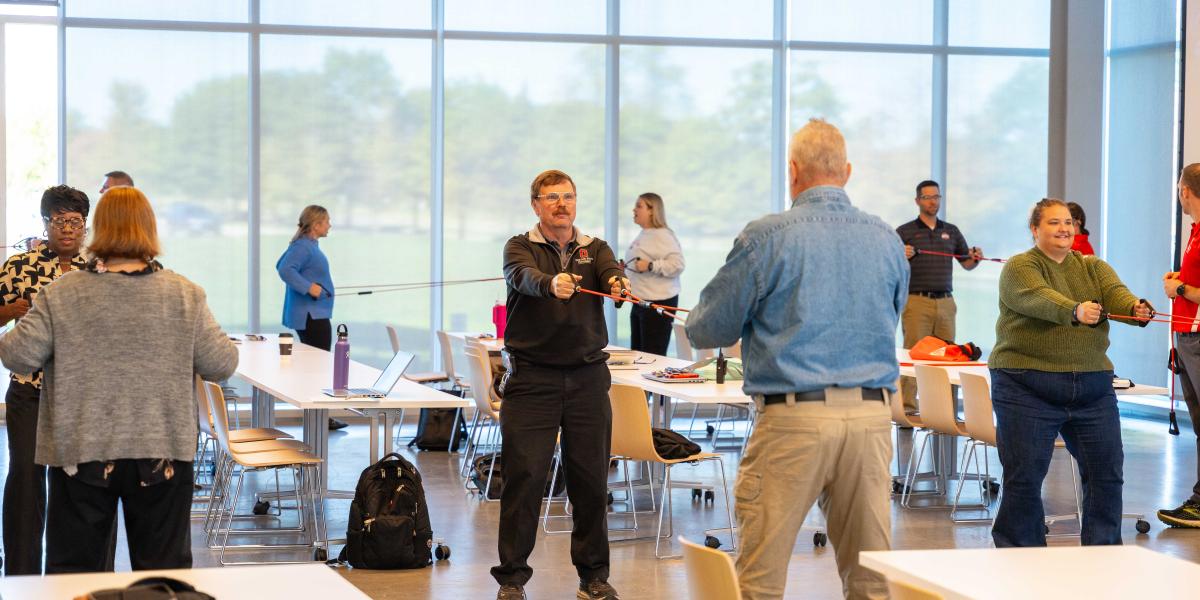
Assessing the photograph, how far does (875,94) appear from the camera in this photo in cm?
1126

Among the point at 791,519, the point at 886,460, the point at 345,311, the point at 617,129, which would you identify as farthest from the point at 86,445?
the point at 617,129

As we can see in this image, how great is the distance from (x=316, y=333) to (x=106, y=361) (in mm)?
5831

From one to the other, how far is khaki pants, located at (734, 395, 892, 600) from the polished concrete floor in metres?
1.97

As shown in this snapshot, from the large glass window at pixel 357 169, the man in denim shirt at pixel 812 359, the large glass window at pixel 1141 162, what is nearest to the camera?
the man in denim shirt at pixel 812 359

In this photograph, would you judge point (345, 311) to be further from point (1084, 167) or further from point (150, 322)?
point (150, 322)

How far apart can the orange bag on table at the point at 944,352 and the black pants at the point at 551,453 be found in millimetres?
2897

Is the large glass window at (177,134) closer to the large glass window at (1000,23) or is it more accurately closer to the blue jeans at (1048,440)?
the large glass window at (1000,23)

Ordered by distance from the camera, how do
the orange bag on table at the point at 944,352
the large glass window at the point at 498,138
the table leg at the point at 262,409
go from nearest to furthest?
the orange bag on table at the point at 944,352 < the table leg at the point at 262,409 < the large glass window at the point at 498,138

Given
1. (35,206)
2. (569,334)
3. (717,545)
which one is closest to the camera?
(569,334)

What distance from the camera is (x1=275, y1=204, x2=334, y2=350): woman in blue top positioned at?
907 centimetres

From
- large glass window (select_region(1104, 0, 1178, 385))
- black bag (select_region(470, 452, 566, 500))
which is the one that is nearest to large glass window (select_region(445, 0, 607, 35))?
large glass window (select_region(1104, 0, 1178, 385))

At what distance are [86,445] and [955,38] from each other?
9303 mm

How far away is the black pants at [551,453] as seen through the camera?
15.5ft

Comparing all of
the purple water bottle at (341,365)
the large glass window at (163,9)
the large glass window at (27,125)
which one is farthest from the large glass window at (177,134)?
the purple water bottle at (341,365)
